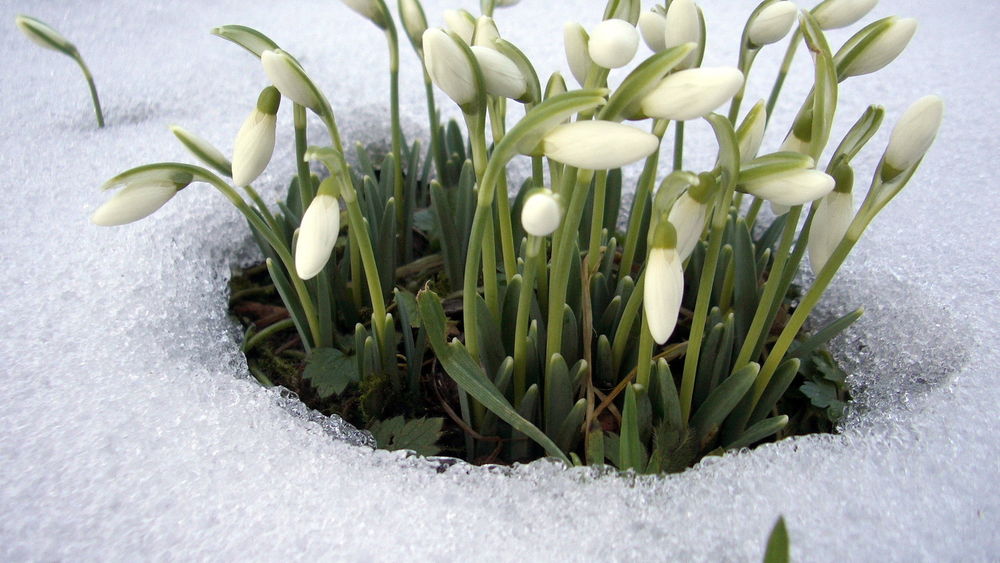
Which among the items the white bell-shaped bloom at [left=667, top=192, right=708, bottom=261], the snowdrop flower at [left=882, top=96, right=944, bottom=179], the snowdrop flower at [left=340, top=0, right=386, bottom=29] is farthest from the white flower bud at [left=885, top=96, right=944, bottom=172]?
the snowdrop flower at [left=340, top=0, right=386, bottom=29]

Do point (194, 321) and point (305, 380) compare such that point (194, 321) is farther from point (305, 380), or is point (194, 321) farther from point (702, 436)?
point (702, 436)

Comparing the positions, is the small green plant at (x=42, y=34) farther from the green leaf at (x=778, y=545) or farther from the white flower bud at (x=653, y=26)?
the green leaf at (x=778, y=545)

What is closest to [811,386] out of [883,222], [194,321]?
[883,222]

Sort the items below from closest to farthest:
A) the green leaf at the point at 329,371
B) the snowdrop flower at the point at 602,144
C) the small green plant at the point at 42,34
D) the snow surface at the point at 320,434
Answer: the snowdrop flower at the point at 602,144, the snow surface at the point at 320,434, the green leaf at the point at 329,371, the small green plant at the point at 42,34

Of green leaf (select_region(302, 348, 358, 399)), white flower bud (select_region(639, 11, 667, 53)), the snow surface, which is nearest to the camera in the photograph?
the snow surface

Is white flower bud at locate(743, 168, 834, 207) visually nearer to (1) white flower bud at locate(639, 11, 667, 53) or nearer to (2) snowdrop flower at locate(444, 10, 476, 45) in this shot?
(1) white flower bud at locate(639, 11, 667, 53)

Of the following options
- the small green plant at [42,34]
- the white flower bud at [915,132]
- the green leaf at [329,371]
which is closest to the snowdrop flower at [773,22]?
the white flower bud at [915,132]
